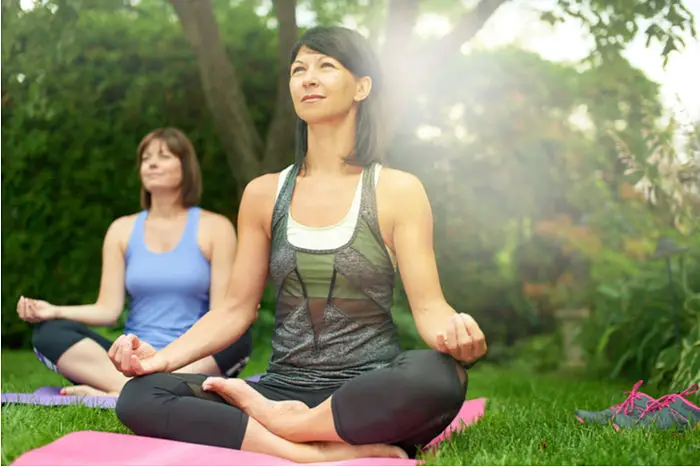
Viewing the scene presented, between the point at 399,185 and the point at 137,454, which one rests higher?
the point at 399,185

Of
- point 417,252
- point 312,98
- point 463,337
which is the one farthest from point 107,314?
point 463,337

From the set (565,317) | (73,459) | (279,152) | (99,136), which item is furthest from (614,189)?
(73,459)

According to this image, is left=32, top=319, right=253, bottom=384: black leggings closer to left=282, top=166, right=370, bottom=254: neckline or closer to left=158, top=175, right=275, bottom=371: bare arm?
left=158, top=175, right=275, bottom=371: bare arm

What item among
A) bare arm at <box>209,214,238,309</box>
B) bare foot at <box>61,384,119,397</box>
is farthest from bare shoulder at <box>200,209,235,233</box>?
bare foot at <box>61,384,119,397</box>

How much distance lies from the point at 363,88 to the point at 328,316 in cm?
76

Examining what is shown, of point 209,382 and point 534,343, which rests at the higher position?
point 209,382

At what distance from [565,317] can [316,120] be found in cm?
559

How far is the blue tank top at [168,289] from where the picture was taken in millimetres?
3994

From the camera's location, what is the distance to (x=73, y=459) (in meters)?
2.37

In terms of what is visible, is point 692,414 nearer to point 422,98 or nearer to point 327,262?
point 327,262

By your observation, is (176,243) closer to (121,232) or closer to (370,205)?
(121,232)

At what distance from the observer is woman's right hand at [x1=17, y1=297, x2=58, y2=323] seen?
12.8 ft

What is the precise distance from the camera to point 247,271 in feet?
9.53

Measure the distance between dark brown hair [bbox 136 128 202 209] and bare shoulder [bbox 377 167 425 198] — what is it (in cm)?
164
